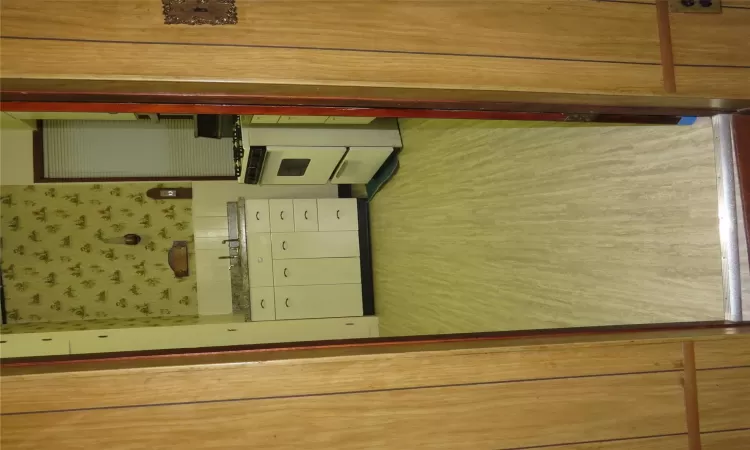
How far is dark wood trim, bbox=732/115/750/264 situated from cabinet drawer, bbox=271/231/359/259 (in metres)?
3.36

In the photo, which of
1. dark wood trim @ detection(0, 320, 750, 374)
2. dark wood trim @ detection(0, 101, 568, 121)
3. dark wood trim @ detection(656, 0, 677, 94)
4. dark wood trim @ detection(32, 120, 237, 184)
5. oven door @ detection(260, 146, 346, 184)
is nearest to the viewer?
dark wood trim @ detection(0, 320, 750, 374)

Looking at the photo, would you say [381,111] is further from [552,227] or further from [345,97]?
[552,227]

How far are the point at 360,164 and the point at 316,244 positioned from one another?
0.79 meters

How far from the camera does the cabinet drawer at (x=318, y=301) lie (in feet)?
15.5

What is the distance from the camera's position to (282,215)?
4.80m

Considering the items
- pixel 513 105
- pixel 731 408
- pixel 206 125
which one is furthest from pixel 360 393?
pixel 206 125

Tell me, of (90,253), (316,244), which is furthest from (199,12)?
(90,253)

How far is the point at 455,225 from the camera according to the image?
379 centimetres

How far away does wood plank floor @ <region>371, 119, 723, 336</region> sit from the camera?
6.91 ft

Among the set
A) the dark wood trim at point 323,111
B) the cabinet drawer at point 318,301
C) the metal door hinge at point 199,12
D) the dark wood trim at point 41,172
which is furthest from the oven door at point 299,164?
the metal door hinge at point 199,12

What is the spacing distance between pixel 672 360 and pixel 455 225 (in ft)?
7.34

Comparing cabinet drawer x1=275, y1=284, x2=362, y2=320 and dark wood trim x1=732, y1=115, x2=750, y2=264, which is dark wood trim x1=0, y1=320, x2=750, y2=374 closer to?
dark wood trim x1=732, y1=115, x2=750, y2=264

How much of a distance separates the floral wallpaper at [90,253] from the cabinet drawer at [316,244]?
0.86 m

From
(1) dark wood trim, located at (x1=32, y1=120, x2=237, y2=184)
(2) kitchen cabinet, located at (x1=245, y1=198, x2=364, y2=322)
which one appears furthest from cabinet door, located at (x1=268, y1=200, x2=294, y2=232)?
(1) dark wood trim, located at (x1=32, y1=120, x2=237, y2=184)
